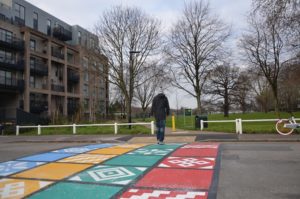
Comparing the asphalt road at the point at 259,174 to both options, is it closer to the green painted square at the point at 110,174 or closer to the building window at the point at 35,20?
the green painted square at the point at 110,174

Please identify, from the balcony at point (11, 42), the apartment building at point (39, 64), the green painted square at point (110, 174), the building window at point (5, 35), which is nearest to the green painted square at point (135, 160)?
the green painted square at point (110, 174)

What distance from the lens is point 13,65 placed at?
43.0 metres

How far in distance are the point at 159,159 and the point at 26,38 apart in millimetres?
41583

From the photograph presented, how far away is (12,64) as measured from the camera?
42812 mm

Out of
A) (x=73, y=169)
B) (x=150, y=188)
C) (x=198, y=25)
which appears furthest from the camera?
(x=198, y=25)

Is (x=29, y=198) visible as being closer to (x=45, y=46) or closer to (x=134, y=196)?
(x=134, y=196)

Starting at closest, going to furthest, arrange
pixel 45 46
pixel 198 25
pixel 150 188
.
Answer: pixel 150 188, pixel 198 25, pixel 45 46

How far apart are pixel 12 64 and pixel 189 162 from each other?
39.4 m

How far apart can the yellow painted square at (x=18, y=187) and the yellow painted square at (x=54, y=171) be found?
0.38 metres

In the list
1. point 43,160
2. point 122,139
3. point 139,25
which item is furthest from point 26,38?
point 43,160

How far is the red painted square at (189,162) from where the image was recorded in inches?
308

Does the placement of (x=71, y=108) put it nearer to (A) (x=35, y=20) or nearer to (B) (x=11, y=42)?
(A) (x=35, y=20)

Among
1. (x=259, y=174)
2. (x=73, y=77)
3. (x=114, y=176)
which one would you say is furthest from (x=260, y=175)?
(x=73, y=77)

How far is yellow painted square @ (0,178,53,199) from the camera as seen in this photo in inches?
224
